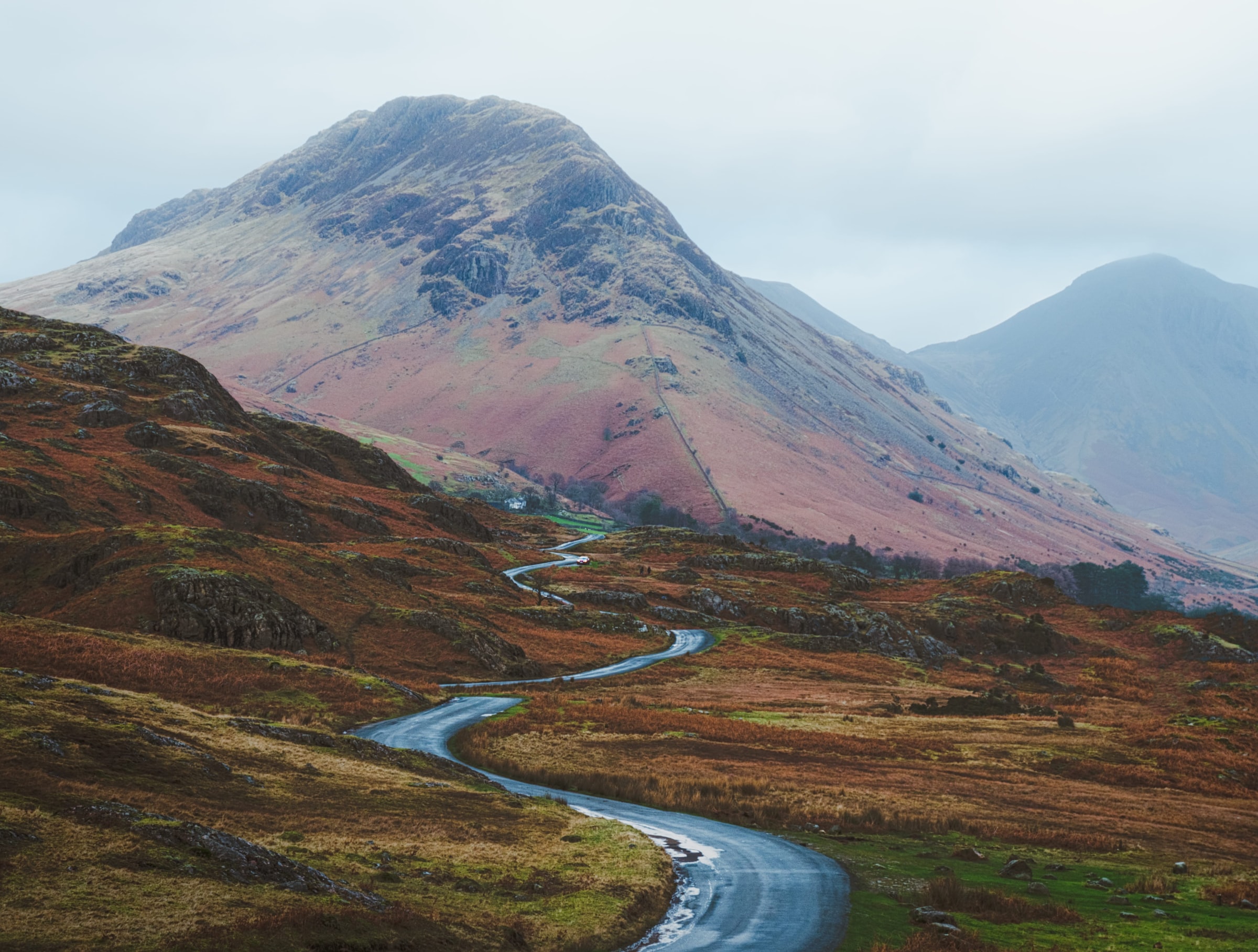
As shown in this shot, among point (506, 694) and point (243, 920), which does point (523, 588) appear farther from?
point (243, 920)

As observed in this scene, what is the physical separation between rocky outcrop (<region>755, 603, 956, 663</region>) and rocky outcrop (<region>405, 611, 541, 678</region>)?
54838 mm

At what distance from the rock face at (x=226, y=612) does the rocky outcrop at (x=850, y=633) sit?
7993cm

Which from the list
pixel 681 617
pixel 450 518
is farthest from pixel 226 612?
pixel 450 518

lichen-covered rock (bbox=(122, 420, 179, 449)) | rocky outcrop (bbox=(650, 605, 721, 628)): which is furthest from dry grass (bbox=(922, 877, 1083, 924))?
lichen-covered rock (bbox=(122, 420, 179, 449))

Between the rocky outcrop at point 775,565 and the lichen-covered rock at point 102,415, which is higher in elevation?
the lichen-covered rock at point 102,415

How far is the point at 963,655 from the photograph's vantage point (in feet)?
461

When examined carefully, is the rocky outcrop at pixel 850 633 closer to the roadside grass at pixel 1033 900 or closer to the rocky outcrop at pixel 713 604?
the rocky outcrop at pixel 713 604

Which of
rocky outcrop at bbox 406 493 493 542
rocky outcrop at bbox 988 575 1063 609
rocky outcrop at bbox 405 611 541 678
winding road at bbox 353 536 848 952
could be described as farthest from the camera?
rocky outcrop at bbox 406 493 493 542

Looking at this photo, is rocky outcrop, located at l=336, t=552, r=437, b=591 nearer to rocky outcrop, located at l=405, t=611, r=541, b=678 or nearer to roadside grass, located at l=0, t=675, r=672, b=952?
rocky outcrop, located at l=405, t=611, r=541, b=678

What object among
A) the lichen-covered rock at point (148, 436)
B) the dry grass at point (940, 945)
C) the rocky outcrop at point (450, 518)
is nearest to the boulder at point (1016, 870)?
the dry grass at point (940, 945)

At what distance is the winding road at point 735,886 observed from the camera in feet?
81.9

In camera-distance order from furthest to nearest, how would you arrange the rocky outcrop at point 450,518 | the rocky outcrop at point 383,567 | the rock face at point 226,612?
the rocky outcrop at point 450,518, the rocky outcrop at point 383,567, the rock face at point 226,612

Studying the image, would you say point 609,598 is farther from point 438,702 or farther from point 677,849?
point 677,849

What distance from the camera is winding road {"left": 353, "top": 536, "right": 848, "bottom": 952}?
2495cm
